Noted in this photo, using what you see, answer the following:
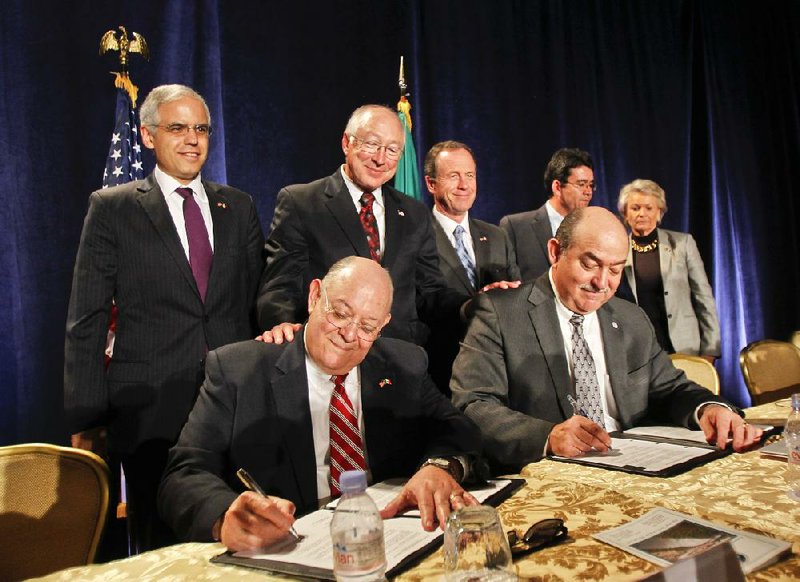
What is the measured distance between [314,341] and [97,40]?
3461 millimetres

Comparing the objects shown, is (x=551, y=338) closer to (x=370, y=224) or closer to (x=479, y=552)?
(x=370, y=224)

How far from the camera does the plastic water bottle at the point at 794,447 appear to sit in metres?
1.70

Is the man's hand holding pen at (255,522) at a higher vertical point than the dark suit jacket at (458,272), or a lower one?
lower

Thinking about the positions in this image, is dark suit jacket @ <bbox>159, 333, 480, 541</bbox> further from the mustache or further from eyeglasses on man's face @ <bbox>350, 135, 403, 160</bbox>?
eyeglasses on man's face @ <bbox>350, 135, 403, 160</bbox>

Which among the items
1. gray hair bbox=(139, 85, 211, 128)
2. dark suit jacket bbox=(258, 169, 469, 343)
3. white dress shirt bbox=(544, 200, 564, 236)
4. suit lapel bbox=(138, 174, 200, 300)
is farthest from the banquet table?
white dress shirt bbox=(544, 200, 564, 236)

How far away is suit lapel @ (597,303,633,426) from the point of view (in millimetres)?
→ 2561

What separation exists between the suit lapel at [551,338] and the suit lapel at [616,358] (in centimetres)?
18

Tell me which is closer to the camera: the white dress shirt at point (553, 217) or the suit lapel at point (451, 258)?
the suit lapel at point (451, 258)

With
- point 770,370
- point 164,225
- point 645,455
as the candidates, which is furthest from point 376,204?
point 770,370

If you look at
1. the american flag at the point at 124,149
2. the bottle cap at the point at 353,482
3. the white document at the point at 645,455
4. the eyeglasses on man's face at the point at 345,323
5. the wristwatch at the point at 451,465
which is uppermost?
the american flag at the point at 124,149

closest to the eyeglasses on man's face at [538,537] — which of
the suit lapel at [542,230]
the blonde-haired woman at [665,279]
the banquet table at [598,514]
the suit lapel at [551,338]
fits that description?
the banquet table at [598,514]

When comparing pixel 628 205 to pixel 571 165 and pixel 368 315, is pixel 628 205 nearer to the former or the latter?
pixel 571 165

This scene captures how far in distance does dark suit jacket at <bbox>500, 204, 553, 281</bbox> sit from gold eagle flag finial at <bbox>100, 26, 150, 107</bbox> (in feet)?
8.04

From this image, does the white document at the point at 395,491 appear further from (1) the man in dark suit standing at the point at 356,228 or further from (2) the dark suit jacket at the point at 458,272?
(2) the dark suit jacket at the point at 458,272
